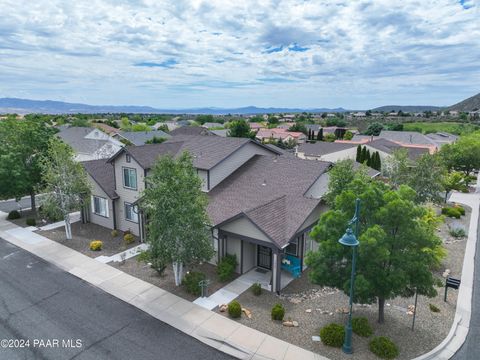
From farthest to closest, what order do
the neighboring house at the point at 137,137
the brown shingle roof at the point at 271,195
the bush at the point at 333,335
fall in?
the neighboring house at the point at 137,137, the brown shingle roof at the point at 271,195, the bush at the point at 333,335

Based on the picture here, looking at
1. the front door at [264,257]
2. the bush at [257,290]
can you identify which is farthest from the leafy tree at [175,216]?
the front door at [264,257]

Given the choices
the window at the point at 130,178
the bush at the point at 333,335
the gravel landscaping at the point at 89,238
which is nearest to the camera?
the bush at the point at 333,335

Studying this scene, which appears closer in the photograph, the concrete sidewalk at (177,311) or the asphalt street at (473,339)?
the asphalt street at (473,339)

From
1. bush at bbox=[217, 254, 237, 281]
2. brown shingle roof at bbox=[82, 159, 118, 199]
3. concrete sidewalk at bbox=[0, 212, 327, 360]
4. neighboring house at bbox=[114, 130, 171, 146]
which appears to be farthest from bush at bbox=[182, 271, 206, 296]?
neighboring house at bbox=[114, 130, 171, 146]

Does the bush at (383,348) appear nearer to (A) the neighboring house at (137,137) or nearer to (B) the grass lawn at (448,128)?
(A) the neighboring house at (137,137)

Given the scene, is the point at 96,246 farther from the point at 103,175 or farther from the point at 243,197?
the point at 243,197

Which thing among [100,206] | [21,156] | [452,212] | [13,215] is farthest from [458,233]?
[13,215]

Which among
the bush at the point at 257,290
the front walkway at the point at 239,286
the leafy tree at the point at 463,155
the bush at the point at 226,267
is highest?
the leafy tree at the point at 463,155
